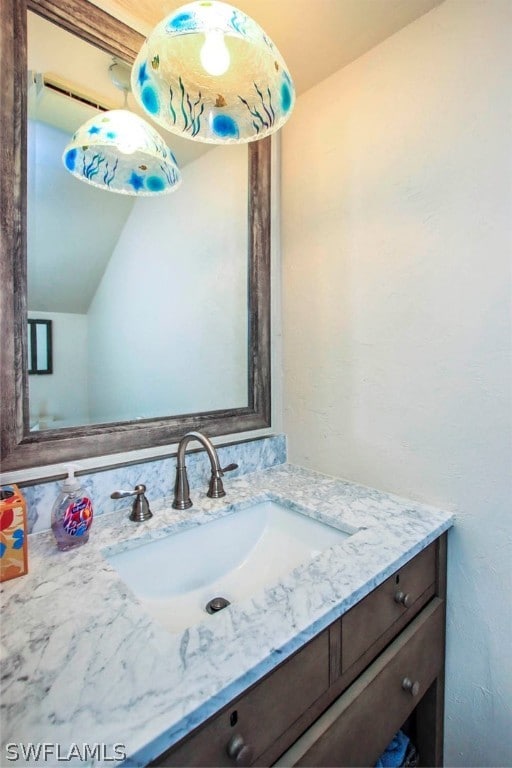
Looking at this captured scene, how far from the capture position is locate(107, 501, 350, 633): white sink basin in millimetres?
770

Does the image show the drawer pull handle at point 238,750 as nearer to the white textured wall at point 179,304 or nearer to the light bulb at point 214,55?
the white textured wall at point 179,304

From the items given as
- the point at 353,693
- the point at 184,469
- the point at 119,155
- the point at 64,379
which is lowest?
the point at 353,693

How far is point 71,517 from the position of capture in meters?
0.72

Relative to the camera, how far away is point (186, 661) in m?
0.46

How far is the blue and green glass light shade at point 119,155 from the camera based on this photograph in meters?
0.85

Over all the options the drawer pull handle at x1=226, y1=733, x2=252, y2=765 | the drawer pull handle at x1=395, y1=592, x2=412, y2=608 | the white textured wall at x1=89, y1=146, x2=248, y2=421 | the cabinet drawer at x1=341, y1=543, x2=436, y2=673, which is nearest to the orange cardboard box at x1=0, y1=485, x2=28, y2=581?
the white textured wall at x1=89, y1=146, x2=248, y2=421

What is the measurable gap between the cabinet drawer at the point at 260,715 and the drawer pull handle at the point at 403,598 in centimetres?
24

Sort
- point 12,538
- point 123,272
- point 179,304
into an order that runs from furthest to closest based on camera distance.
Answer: point 179,304
point 123,272
point 12,538

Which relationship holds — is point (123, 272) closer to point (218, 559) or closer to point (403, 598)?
point (218, 559)

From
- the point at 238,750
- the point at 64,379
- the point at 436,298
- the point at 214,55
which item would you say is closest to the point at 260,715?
the point at 238,750

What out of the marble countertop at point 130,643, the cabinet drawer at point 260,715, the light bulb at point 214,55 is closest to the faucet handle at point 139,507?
the marble countertop at point 130,643

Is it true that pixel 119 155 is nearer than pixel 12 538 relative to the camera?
No

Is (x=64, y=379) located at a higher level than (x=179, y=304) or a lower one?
lower

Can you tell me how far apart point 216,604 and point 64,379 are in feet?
2.06
